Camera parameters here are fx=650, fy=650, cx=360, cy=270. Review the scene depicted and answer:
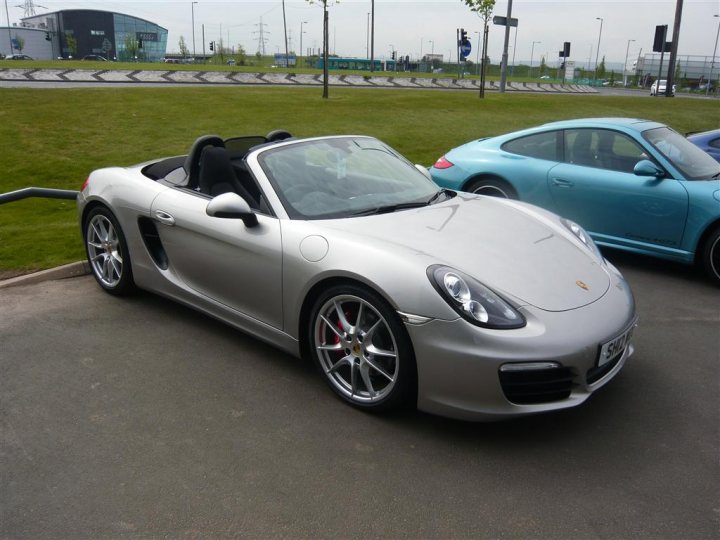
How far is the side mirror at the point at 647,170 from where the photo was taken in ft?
19.2

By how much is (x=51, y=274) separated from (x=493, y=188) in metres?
4.43

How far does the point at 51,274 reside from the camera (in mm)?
5539

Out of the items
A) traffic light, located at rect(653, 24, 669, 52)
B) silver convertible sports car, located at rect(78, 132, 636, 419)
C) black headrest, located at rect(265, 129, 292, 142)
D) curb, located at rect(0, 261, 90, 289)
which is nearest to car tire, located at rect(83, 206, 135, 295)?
silver convertible sports car, located at rect(78, 132, 636, 419)

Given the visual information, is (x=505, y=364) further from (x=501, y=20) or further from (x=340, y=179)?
(x=501, y=20)

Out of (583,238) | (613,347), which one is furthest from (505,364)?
(583,238)

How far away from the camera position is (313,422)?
333 centimetres

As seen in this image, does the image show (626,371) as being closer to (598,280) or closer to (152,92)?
(598,280)

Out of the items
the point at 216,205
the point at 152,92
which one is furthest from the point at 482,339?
the point at 152,92

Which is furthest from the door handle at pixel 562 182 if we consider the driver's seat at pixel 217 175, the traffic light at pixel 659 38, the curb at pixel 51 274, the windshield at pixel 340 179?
the traffic light at pixel 659 38

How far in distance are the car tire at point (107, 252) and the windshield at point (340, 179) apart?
1.49 m

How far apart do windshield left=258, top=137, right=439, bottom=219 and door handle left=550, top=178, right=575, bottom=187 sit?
2.32 m

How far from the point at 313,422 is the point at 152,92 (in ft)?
57.3

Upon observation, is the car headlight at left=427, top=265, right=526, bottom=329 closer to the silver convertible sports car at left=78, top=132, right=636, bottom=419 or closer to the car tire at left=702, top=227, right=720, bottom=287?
the silver convertible sports car at left=78, top=132, right=636, bottom=419

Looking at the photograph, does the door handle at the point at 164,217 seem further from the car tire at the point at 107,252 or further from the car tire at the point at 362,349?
the car tire at the point at 362,349
